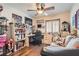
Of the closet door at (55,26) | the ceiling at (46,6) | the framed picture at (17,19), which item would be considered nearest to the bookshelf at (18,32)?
the framed picture at (17,19)

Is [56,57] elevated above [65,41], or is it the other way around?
[65,41]

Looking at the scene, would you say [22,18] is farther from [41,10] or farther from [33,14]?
[41,10]

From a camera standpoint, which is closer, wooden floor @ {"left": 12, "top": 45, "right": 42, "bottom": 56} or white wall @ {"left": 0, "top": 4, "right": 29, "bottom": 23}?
white wall @ {"left": 0, "top": 4, "right": 29, "bottom": 23}

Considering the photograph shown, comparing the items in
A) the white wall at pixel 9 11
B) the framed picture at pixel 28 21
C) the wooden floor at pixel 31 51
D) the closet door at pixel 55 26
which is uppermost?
the white wall at pixel 9 11

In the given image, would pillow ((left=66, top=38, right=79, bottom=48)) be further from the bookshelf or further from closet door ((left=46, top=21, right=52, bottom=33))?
the bookshelf

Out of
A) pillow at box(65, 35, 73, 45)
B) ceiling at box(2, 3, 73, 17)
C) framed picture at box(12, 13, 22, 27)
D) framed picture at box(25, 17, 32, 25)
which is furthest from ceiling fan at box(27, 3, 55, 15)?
pillow at box(65, 35, 73, 45)

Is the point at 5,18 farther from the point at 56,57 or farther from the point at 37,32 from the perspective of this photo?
the point at 56,57

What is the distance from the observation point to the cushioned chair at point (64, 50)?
220cm

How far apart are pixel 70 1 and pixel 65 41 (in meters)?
0.65

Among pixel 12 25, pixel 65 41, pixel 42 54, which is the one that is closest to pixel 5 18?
pixel 12 25

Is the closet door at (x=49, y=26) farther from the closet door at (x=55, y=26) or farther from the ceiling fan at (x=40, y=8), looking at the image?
the ceiling fan at (x=40, y=8)

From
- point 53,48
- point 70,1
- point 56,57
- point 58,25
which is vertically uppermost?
point 70,1

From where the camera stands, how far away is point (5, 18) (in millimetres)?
2178

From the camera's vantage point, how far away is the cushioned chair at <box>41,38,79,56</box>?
2.20m
